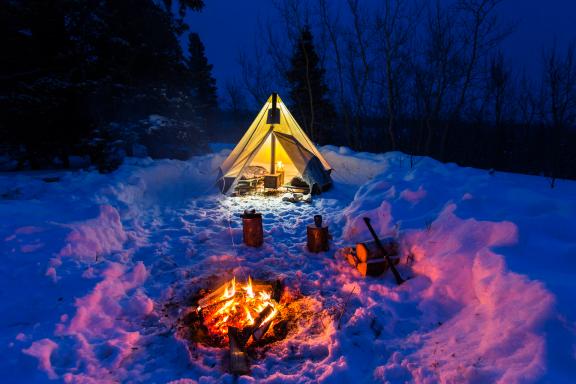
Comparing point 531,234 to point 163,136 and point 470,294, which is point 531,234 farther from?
point 163,136

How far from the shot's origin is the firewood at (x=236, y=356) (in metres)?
2.11

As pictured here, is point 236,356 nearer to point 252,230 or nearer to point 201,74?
point 252,230

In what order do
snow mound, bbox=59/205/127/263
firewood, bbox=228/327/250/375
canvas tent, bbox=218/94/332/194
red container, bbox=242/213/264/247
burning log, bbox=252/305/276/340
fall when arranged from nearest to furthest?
firewood, bbox=228/327/250/375 < burning log, bbox=252/305/276/340 < snow mound, bbox=59/205/127/263 < red container, bbox=242/213/264/247 < canvas tent, bbox=218/94/332/194

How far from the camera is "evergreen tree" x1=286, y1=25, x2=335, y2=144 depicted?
1577 cm

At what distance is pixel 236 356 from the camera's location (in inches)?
86.0

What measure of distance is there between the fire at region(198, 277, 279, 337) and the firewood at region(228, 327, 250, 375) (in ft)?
0.40

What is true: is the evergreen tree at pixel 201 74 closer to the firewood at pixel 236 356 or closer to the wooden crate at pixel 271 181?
the wooden crate at pixel 271 181

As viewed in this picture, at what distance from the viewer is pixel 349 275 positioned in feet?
11.4

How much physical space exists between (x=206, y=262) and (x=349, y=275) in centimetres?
188

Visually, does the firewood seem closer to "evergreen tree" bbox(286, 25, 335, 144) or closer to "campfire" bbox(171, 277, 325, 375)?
"campfire" bbox(171, 277, 325, 375)

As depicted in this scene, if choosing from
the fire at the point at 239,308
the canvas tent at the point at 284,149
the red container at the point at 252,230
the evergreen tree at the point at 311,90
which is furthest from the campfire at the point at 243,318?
the evergreen tree at the point at 311,90

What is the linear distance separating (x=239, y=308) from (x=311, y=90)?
1505cm

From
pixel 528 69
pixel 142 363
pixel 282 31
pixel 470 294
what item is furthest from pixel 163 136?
pixel 528 69

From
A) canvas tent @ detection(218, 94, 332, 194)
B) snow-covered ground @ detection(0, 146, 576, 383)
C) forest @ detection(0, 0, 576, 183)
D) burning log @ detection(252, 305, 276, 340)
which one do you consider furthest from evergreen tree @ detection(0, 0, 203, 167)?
burning log @ detection(252, 305, 276, 340)
